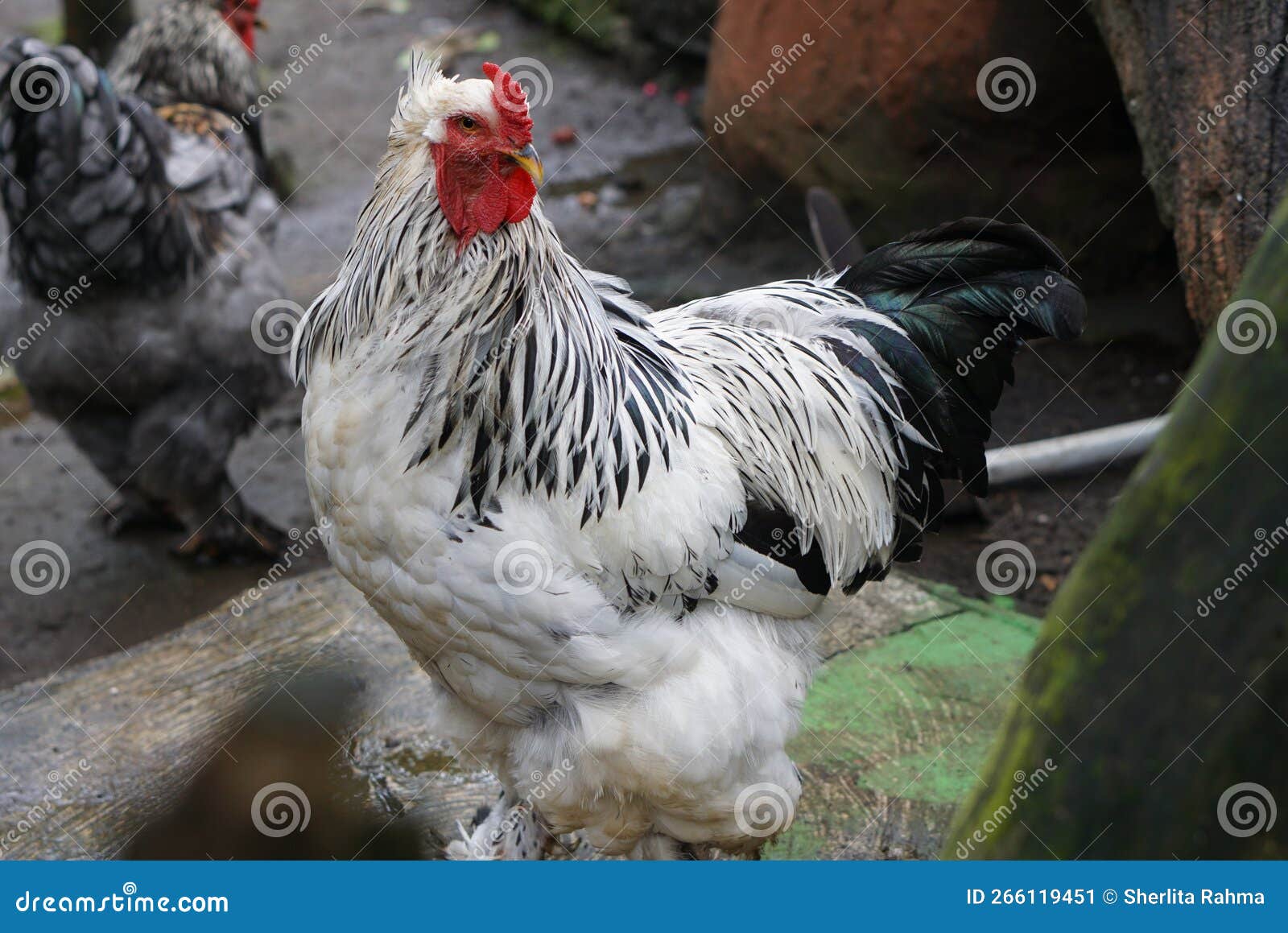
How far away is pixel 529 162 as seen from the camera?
2654mm

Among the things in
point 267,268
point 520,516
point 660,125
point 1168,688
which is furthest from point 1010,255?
point 660,125

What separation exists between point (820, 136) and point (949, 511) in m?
2.90

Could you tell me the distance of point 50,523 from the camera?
643cm

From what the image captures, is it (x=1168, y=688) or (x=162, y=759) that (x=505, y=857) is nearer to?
(x=162, y=759)

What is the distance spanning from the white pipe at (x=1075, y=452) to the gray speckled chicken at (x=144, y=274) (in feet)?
11.7

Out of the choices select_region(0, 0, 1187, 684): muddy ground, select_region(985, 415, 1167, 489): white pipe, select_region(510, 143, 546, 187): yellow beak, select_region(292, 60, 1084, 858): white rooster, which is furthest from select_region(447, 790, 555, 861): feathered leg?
select_region(985, 415, 1167, 489): white pipe

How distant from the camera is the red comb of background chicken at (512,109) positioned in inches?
103

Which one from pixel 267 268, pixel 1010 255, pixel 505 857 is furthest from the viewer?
pixel 267 268

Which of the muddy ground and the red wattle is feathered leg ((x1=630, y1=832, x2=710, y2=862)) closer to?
the red wattle

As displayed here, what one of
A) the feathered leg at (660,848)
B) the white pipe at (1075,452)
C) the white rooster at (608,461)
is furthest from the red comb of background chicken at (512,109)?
the white pipe at (1075,452)

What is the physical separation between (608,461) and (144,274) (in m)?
3.28

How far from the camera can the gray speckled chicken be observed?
4.85 m

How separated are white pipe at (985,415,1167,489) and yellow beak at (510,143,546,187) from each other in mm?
3246

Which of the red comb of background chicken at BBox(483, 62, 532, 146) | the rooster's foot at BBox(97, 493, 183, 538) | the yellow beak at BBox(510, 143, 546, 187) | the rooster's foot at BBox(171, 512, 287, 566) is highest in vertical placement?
the red comb of background chicken at BBox(483, 62, 532, 146)
